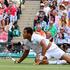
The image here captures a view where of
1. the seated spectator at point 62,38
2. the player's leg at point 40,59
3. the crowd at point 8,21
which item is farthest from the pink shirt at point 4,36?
the player's leg at point 40,59

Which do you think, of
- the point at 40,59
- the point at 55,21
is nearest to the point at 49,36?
the point at 55,21

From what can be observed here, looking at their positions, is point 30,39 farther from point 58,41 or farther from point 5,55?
point 58,41

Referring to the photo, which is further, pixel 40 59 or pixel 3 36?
pixel 3 36

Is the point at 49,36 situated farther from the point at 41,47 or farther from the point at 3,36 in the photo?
the point at 41,47

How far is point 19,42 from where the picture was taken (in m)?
20.7

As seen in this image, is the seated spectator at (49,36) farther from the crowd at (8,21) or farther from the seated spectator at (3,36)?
the seated spectator at (3,36)

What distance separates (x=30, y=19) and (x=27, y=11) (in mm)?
823

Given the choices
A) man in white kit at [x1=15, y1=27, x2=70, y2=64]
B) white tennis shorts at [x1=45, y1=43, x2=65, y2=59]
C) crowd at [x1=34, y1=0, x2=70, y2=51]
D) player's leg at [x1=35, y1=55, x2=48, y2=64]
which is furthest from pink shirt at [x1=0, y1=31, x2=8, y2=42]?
white tennis shorts at [x1=45, y1=43, x2=65, y2=59]

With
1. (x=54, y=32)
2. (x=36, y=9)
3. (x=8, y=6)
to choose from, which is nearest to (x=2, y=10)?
(x=8, y=6)

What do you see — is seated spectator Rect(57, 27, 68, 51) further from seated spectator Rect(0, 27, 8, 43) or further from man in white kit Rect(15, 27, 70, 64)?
man in white kit Rect(15, 27, 70, 64)

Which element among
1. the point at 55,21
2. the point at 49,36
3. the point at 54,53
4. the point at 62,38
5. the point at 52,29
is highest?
the point at 54,53

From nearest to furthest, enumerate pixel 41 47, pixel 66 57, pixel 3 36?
pixel 41 47 < pixel 66 57 < pixel 3 36

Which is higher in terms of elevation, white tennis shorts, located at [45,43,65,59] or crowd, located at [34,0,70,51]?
white tennis shorts, located at [45,43,65,59]

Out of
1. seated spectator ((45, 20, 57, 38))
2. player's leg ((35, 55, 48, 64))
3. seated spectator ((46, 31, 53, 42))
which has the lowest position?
seated spectator ((46, 31, 53, 42))
